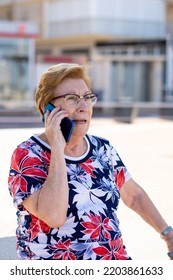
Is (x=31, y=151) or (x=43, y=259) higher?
(x=31, y=151)

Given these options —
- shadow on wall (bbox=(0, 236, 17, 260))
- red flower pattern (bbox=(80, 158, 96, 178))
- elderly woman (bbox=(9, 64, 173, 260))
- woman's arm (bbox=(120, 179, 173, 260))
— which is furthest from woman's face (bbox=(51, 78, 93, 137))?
shadow on wall (bbox=(0, 236, 17, 260))

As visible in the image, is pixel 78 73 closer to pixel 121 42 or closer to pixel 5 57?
pixel 5 57

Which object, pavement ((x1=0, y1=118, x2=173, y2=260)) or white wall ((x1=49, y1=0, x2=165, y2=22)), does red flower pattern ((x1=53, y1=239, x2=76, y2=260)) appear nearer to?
pavement ((x1=0, y1=118, x2=173, y2=260))

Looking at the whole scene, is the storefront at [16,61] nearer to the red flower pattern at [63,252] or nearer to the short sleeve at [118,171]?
the short sleeve at [118,171]

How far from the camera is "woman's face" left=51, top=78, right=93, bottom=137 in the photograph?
2.75 meters

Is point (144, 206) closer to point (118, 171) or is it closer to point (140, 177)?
point (118, 171)

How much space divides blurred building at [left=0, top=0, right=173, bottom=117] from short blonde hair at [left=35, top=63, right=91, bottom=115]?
3056 cm

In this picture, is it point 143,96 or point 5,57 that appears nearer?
point 5,57

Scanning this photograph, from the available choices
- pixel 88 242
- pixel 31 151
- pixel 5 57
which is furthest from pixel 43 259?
pixel 5 57

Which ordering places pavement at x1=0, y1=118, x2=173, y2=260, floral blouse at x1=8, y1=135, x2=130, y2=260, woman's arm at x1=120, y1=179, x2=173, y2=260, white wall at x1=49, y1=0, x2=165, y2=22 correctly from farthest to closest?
white wall at x1=49, y1=0, x2=165, y2=22 → pavement at x1=0, y1=118, x2=173, y2=260 → woman's arm at x1=120, y1=179, x2=173, y2=260 → floral blouse at x1=8, y1=135, x2=130, y2=260

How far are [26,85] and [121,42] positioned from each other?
847 cm

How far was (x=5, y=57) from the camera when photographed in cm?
2802

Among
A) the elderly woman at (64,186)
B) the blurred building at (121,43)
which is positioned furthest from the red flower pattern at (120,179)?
the blurred building at (121,43)

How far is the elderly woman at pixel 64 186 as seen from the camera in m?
2.56
